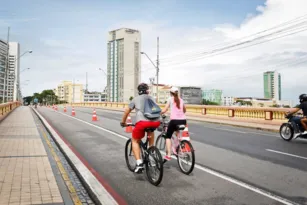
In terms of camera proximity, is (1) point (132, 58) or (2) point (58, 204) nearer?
(2) point (58, 204)

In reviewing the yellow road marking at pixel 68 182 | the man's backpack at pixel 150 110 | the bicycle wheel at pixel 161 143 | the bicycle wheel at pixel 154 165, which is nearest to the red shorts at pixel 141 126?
the man's backpack at pixel 150 110

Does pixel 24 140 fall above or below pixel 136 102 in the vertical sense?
below

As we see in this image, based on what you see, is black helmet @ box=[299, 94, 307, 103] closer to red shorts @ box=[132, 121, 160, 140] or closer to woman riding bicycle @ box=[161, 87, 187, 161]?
woman riding bicycle @ box=[161, 87, 187, 161]

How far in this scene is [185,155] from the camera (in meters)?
6.51

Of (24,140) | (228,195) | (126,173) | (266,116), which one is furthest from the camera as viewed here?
(266,116)

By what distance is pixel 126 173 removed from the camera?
6.65m

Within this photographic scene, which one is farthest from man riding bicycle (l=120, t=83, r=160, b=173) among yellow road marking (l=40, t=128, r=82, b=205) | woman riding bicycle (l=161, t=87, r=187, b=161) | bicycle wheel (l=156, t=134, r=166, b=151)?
bicycle wheel (l=156, t=134, r=166, b=151)

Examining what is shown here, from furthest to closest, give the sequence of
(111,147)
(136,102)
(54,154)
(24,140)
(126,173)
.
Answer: (24,140), (111,147), (54,154), (126,173), (136,102)

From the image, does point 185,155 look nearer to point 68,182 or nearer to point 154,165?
point 154,165

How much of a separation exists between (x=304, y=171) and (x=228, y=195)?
2768 mm

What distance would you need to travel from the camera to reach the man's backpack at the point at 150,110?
5727 millimetres

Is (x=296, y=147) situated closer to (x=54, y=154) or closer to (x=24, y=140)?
(x=54, y=154)

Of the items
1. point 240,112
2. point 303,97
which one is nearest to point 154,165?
point 303,97

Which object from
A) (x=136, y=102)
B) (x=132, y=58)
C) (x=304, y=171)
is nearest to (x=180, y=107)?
(x=136, y=102)
